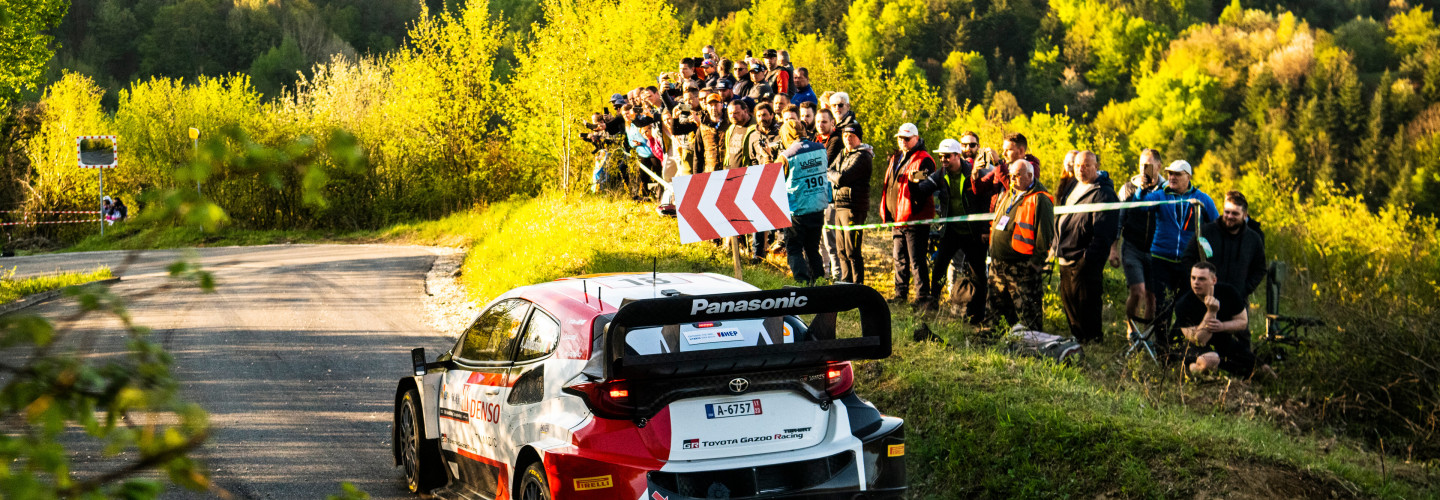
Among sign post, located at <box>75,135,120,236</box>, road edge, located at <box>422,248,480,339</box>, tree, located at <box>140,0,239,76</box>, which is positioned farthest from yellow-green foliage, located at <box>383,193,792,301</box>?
tree, located at <box>140,0,239,76</box>

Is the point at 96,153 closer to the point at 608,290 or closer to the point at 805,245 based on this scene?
the point at 805,245

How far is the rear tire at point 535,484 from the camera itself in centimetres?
572

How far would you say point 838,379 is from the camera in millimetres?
5977

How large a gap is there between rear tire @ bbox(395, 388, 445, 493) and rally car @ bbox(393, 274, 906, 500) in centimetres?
124

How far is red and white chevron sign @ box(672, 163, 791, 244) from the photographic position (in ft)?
33.9

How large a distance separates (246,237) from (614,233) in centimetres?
2252

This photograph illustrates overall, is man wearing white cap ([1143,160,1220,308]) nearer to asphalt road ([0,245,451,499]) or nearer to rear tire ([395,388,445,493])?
rear tire ([395,388,445,493])

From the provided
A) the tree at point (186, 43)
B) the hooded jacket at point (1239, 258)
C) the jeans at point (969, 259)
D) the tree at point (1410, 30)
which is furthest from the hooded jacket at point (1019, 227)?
the tree at point (1410, 30)

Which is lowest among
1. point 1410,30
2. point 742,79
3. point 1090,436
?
point 1090,436

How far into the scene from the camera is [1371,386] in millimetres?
9641

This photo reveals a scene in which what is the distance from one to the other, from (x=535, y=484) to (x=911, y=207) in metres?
Result: 7.26

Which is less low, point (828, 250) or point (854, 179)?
point (854, 179)

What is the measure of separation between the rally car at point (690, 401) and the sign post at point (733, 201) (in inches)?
151

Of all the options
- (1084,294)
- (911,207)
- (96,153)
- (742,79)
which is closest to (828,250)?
(911,207)
